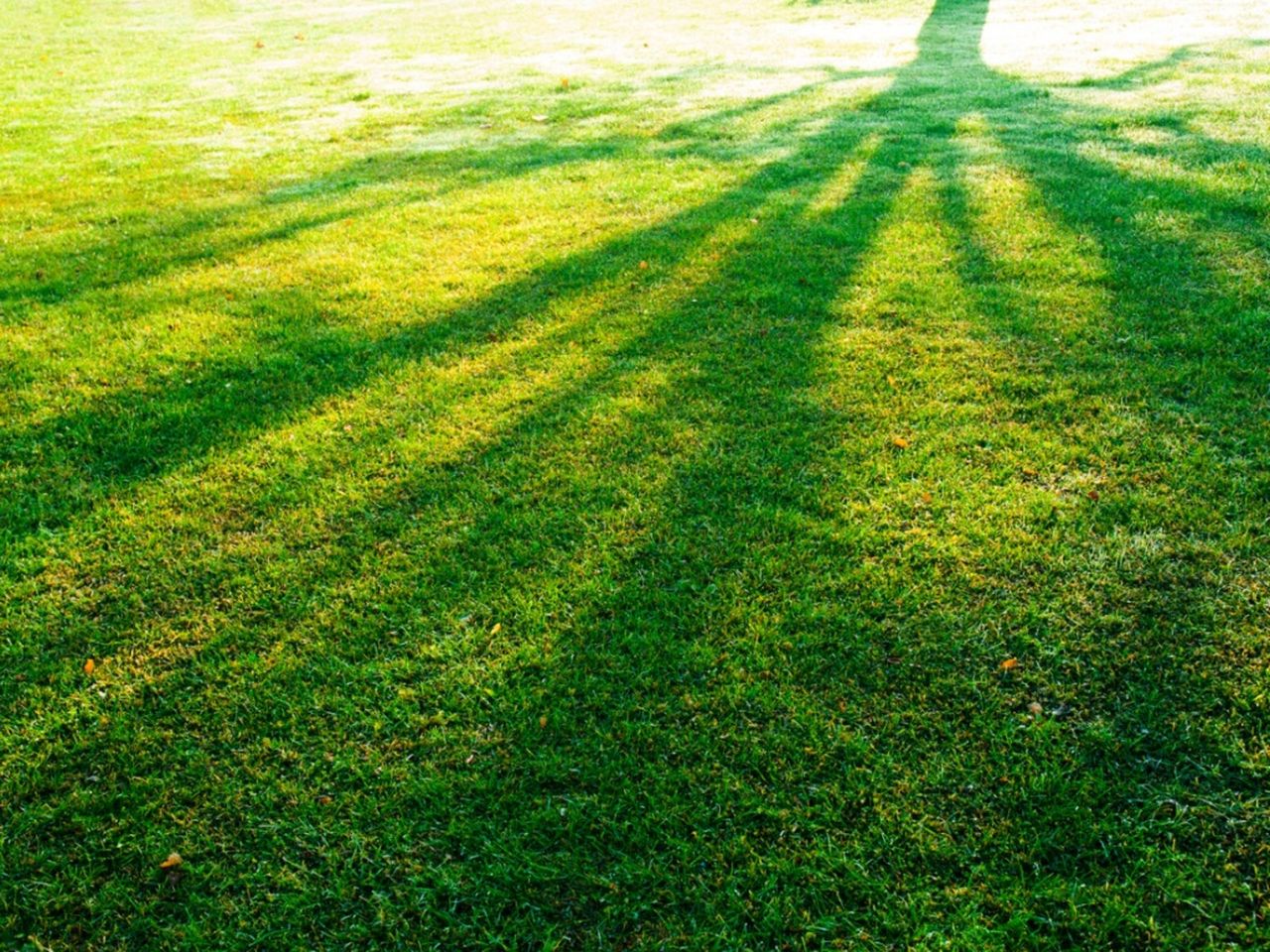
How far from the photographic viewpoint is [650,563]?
3.27 m

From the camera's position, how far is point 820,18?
52.3ft

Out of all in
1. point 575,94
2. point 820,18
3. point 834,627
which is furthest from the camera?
point 820,18

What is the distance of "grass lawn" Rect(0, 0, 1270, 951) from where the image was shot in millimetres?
2270

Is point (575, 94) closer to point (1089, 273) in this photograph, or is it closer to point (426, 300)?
point (426, 300)

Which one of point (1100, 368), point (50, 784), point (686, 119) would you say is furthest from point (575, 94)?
point (50, 784)

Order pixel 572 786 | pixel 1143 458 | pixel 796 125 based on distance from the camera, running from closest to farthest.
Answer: pixel 572 786
pixel 1143 458
pixel 796 125

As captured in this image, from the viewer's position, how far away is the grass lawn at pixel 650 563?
89.4 inches

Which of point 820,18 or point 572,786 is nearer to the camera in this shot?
point 572,786

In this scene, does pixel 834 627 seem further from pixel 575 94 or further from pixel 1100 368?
pixel 575 94

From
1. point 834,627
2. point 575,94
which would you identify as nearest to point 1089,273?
point 834,627

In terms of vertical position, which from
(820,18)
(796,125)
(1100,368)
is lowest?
(1100,368)

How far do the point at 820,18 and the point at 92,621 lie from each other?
16841mm

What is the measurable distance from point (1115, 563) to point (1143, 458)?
0.79m

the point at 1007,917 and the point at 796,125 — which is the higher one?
the point at 796,125
